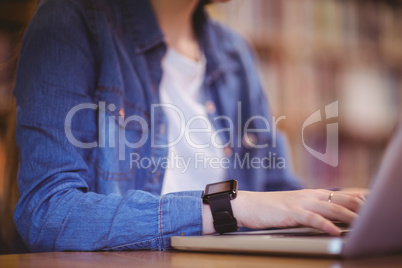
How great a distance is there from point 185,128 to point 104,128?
33 centimetres

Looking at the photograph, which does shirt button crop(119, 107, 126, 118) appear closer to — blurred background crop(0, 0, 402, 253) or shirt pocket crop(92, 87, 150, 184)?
shirt pocket crop(92, 87, 150, 184)

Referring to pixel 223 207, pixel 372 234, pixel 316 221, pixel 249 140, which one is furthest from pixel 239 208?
pixel 249 140

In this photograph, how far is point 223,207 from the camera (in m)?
0.82

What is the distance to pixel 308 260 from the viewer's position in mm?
547

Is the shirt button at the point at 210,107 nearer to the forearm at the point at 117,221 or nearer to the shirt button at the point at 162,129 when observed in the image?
the shirt button at the point at 162,129

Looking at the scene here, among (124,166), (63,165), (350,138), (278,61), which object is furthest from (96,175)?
(350,138)

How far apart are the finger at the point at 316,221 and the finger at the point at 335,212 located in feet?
0.12

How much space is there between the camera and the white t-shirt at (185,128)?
1384mm

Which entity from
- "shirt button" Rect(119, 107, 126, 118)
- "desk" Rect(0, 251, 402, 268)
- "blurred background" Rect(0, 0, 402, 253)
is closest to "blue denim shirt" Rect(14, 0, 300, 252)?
"shirt button" Rect(119, 107, 126, 118)

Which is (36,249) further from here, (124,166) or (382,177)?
(382,177)

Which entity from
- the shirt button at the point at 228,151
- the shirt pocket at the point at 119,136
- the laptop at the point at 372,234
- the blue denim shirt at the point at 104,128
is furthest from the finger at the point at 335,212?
the shirt button at the point at 228,151

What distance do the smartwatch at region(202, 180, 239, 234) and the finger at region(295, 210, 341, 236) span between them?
0.42 ft

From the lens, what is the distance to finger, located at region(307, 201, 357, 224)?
0.73 m

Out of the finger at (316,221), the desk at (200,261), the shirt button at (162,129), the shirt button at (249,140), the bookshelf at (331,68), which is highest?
the bookshelf at (331,68)
